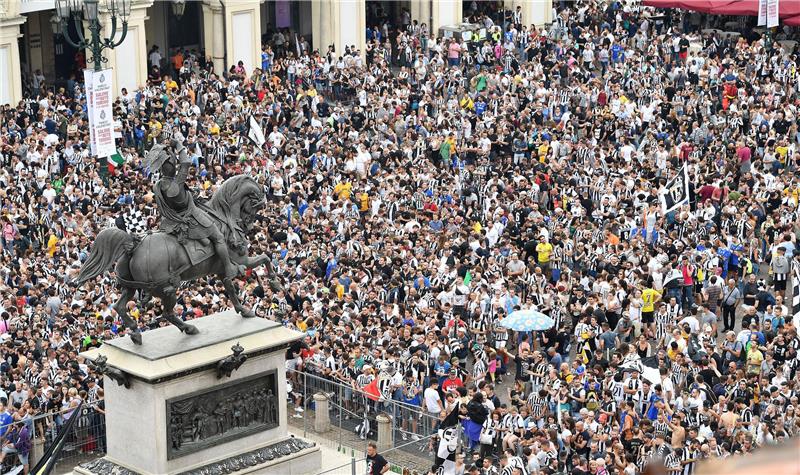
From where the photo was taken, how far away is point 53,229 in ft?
101

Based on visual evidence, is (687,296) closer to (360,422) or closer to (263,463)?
(360,422)

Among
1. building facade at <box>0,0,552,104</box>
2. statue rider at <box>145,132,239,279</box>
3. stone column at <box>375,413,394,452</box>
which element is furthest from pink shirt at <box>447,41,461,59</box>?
statue rider at <box>145,132,239,279</box>

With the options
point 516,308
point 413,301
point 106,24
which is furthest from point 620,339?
point 106,24

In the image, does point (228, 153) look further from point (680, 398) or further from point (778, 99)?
point (680, 398)

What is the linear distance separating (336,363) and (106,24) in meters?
25.2

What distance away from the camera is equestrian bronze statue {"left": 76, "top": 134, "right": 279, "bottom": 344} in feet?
55.6

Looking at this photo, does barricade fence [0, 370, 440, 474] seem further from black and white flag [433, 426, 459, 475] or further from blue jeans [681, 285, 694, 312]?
blue jeans [681, 285, 694, 312]

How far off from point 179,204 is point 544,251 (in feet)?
40.9

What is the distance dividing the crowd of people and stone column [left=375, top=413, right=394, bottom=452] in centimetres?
79

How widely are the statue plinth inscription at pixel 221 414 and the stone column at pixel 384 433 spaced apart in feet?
8.09

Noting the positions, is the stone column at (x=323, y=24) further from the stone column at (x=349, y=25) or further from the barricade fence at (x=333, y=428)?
the barricade fence at (x=333, y=428)

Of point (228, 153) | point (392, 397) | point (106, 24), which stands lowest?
point (392, 397)

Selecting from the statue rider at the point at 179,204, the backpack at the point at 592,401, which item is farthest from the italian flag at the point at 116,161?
the backpack at the point at 592,401

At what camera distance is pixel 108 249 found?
667 inches
